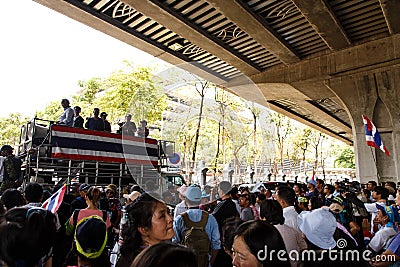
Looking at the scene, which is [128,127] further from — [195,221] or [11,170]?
[195,221]

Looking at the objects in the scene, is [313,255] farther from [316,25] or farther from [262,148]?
[316,25]

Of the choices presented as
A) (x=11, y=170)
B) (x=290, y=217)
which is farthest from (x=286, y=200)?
(x=11, y=170)

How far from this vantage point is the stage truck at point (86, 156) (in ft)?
25.1

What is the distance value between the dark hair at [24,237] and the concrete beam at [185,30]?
7.78m

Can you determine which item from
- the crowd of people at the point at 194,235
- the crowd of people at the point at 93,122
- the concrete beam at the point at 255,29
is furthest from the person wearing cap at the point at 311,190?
the concrete beam at the point at 255,29

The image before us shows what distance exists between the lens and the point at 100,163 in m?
8.60

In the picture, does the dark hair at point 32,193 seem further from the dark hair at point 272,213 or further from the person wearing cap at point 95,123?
the person wearing cap at point 95,123

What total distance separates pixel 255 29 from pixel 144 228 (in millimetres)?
9146

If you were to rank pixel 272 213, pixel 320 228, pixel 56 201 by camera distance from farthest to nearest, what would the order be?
pixel 56 201
pixel 272 213
pixel 320 228

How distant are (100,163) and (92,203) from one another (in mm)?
4750

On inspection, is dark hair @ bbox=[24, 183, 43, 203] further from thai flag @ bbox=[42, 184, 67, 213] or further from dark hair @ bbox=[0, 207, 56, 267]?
dark hair @ bbox=[0, 207, 56, 267]

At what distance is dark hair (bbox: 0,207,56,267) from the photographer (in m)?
1.89

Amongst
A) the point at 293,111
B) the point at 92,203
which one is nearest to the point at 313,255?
the point at 92,203

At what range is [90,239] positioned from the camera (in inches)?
87.1
